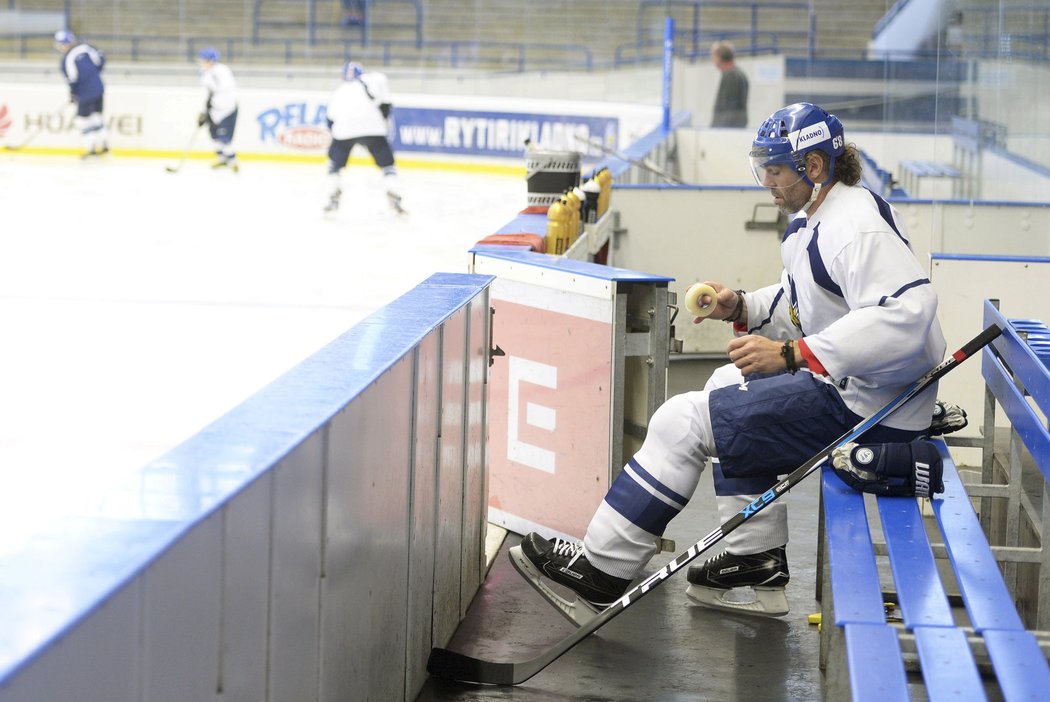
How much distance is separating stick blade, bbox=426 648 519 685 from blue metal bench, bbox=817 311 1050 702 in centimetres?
74

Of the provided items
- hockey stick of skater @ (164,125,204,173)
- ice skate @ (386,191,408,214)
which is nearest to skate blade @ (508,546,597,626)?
ice skate @ (386,191,408,214)

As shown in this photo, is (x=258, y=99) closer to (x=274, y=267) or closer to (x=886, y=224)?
(x=274, y=267)

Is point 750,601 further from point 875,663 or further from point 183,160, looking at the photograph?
point 183,160

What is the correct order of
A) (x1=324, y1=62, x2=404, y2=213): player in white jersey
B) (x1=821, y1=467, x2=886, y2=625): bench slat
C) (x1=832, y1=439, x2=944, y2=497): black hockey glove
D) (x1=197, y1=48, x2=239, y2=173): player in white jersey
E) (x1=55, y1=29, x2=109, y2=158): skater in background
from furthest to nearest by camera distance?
(x1=55, y1=29, x2=109, y2=158): skater in background
(x1=197, y1=48, x2=239, y2=173): player in white jersey
(x1=324, y1=62, x2=404, y2=213): player in white jersey
(x1=832, y1=439, x2=944, y2=497): black hockey glove
(x1=821, y1=467, x2=886, y2=625): bench slat

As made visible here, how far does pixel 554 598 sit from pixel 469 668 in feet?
1.43

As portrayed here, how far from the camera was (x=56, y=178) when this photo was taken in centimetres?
1611

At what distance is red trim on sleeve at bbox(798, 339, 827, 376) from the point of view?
3.15m

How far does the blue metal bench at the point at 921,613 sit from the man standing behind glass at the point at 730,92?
11.2 meters

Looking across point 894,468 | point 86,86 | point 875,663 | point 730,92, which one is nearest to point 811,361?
point 894,468

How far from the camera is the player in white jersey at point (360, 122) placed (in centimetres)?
1355

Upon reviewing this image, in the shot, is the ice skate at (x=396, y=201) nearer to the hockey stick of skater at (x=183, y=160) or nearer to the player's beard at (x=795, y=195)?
the hockey stick of skater at (x=183, y=160)

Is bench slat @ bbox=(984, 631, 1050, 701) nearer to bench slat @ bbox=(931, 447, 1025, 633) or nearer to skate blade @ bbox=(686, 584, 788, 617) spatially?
bench slat @ bbox=(931, 447, 1025, 633)

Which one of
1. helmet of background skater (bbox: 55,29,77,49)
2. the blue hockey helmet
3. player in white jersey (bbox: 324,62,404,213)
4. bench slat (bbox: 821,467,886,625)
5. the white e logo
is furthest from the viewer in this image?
helmet of background skater (bbox: 55,29,77,49)

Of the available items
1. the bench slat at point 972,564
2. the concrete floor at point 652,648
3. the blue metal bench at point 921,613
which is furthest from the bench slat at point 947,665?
the concrete floor at point 652,648
